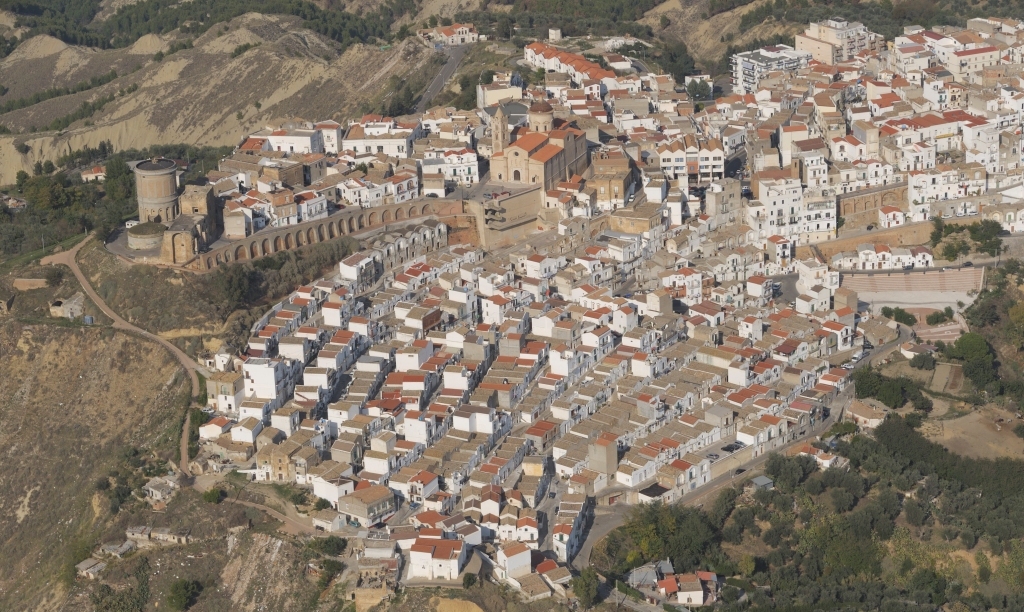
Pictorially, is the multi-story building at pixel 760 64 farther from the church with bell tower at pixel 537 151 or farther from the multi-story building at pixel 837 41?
the church with bell tower at pixel 537 151

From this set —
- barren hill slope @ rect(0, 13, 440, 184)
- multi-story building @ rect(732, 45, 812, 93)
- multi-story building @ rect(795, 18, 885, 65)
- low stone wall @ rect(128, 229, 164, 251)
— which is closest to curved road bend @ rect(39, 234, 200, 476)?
low stone wall @ rect(128, 229, 164, 251)

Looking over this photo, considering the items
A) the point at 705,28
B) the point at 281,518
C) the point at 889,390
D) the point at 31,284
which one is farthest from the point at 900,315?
the point at 705,28

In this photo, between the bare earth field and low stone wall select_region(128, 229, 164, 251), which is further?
low stone wall select_region(128, 229, 164, 251)

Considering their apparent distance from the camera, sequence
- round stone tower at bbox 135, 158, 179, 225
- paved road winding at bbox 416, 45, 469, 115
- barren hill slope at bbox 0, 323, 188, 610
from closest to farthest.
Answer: barren hill slope at bbox 0, 323, 188, 610, round stone tower at bbox 135, 158, 179, 225, paved road winding at bbox 416, 45, 469, 115

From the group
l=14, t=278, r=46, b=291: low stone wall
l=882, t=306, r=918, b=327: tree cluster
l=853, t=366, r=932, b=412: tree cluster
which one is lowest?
l=853, t=366, r=932, b=412: tree cluster

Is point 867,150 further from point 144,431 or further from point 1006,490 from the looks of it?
point 144,431

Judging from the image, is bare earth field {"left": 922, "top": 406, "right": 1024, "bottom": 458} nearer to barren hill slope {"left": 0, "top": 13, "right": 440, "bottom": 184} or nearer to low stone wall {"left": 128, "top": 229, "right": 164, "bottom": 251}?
low stone wall {"left": 128, "top": 229, "right": 164, "bottom": 251}

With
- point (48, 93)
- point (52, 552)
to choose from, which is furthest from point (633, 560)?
point (48, 93)
